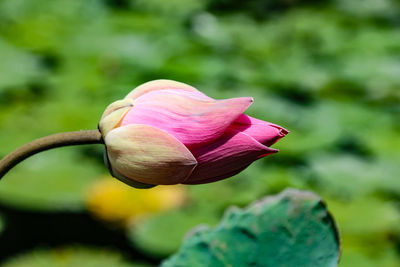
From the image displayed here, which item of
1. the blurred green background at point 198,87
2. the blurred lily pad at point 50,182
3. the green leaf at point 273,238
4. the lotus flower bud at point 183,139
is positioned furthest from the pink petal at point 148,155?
the blurred lily pad at point 50,182

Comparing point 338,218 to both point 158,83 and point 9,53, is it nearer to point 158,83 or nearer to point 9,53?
point 158,83

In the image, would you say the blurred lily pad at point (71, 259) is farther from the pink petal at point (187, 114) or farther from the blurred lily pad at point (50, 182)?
the pink petal at point (187, 114)

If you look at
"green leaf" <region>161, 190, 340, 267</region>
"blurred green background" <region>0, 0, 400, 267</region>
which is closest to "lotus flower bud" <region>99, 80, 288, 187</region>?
"green leaf" <region>161, 190, 340, 267</region>

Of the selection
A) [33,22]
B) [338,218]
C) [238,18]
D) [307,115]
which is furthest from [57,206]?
[238,18]

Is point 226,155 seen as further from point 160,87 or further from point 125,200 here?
point 125,200

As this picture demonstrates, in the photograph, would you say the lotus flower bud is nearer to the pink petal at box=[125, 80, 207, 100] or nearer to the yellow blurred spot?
the pink petal at box=[125, 80, 207, 100]

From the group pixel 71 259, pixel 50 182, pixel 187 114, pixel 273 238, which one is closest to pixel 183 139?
pixel 187 114
